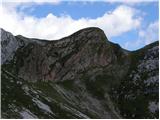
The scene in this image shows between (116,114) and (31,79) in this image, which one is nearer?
(116,114)

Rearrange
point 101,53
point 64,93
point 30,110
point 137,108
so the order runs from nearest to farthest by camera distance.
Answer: point 30,110
point 64,93
point 137,108
point 101,53

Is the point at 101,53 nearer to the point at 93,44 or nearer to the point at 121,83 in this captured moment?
the point at 93,44

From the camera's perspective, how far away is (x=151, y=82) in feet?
441

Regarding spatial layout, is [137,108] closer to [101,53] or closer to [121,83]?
[121,83]

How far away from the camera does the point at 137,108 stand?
412ft

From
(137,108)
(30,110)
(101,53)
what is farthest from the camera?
(101,53)

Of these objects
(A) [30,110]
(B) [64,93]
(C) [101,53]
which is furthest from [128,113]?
(A) [30,110]

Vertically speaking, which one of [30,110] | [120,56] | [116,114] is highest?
[120,56]

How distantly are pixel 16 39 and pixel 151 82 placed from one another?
53746mm

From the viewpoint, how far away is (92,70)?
142m

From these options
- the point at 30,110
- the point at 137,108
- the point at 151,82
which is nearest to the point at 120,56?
the point at 151,82

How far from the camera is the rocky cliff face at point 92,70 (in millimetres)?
123944

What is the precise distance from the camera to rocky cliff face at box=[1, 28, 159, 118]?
124m

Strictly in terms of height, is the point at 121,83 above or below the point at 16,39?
below
